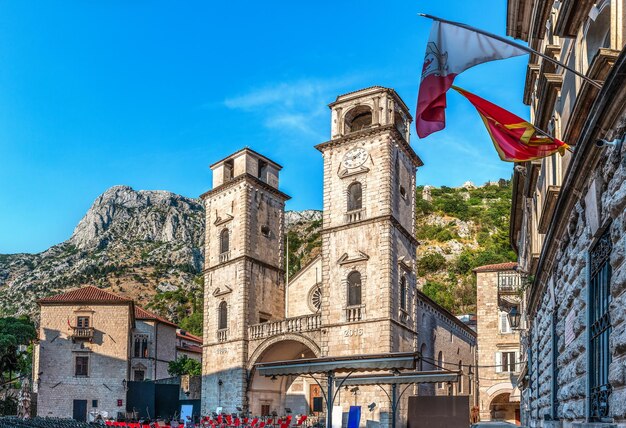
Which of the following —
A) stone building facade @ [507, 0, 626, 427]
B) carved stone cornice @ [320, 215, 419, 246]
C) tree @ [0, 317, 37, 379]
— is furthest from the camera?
tree @ [0, 317, 37, 379]

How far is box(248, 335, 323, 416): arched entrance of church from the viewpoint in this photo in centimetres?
3741

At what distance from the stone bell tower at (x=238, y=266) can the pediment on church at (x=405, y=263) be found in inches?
347

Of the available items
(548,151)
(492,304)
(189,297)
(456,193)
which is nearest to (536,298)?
(548,151)

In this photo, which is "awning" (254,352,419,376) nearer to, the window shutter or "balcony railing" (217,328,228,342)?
"balcony railing" (217,328,228,342)

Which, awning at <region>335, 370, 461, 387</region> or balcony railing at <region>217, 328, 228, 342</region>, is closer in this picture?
awning at <region>335, 370, 461, 387</region>

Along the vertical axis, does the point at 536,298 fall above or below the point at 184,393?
above

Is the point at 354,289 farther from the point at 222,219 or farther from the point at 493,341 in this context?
the point at 493,341

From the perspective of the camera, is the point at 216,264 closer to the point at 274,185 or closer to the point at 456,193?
the point at 274,185

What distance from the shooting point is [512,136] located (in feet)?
27.9

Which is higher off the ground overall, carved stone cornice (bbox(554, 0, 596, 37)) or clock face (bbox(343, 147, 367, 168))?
clock face (bbox(343, 147, 367, 168))

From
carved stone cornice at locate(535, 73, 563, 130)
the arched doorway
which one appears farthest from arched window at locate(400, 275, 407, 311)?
carved stone cornice at locate(535, 73, 563, 130)

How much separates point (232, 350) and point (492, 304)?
15.9m

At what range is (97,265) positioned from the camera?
112 m

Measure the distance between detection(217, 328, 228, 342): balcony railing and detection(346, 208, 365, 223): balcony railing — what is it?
985 centimetres
